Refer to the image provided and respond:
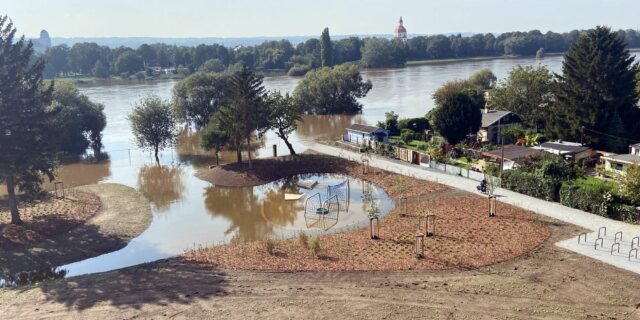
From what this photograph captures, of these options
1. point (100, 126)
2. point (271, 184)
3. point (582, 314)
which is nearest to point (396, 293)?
point (582, 314)

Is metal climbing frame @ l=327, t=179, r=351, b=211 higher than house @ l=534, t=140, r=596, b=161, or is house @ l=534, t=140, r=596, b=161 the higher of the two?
house @ l=534, t=140, r=596, b=161

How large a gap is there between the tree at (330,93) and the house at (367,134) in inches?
767

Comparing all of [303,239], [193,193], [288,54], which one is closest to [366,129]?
[193,193]

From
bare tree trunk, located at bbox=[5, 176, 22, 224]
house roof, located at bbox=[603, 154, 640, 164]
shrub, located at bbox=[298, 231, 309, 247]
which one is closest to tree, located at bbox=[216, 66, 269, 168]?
bare tree trunk, located at bbox=[5, 176, 22, 224]

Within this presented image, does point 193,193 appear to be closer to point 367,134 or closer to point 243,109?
point 243,109

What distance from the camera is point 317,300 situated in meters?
18.7

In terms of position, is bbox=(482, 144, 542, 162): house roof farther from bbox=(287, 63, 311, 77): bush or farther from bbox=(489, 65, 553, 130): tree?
bbox=(287, 63, 311, 77): bush

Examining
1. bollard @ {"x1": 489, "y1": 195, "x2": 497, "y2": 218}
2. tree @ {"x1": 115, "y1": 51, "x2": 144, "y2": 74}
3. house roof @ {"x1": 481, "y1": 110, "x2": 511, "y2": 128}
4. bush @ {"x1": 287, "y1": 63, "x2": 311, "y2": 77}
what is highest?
tree @ {"x1": 115, "y1": 51, "x2": 144, "y2": 74}

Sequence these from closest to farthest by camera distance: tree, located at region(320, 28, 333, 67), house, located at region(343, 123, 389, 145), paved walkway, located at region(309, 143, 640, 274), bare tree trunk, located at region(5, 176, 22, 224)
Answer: paved walkway, located at region(309, 143, 640, 274)
bare tree trunk, located at region(5, 176, 22, 224)
house, located at region(343, 123, 389, 145)
tree, located at region(320, 28, 333, 67)

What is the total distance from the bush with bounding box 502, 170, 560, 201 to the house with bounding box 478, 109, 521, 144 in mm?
13933

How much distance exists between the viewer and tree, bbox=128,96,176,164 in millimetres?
45219

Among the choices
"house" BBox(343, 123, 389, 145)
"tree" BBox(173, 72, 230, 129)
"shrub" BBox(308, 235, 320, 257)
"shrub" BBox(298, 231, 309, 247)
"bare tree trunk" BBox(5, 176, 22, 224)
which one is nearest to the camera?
"shrub" BBox(308, 235, 320, 257)

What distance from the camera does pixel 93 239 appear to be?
27.0 metres

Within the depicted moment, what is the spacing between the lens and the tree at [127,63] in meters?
119
